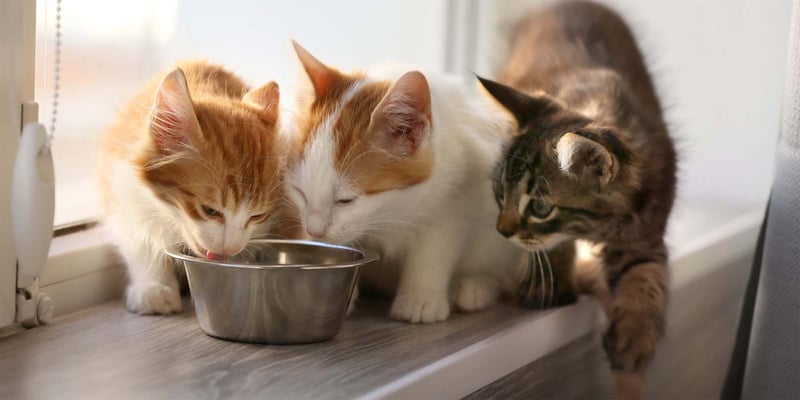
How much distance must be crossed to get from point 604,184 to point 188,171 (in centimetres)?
64

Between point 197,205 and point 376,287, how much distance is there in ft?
1.56

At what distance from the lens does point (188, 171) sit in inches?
48.9

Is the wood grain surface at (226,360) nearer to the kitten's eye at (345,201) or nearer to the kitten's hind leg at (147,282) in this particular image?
the kitten's hind leg at (147,282)

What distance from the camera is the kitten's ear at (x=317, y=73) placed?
4.47 feet

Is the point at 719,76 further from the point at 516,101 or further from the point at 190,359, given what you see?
the point at 190,359

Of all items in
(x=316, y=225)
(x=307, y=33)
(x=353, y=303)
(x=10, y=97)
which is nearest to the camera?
(x=10, y=97)

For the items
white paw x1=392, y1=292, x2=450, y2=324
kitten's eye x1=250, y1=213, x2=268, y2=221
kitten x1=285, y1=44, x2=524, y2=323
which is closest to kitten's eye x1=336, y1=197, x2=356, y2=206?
kitten x1=285, y1=44, x2=524, y2=323

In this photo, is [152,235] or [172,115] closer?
[172,115]

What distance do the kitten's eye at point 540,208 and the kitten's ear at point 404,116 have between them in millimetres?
230

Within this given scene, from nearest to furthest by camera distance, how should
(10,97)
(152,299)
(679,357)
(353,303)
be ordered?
(10,97) → (152,299) → (353,303) → (679,357)

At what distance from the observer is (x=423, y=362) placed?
128 centimetres

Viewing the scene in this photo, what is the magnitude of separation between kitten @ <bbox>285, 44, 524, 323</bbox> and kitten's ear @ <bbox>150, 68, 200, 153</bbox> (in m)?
0.17

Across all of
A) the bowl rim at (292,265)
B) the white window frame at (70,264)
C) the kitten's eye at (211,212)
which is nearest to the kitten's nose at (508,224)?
the bowl rim at (292,265)

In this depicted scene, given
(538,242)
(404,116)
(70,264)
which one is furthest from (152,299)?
(538,242)
